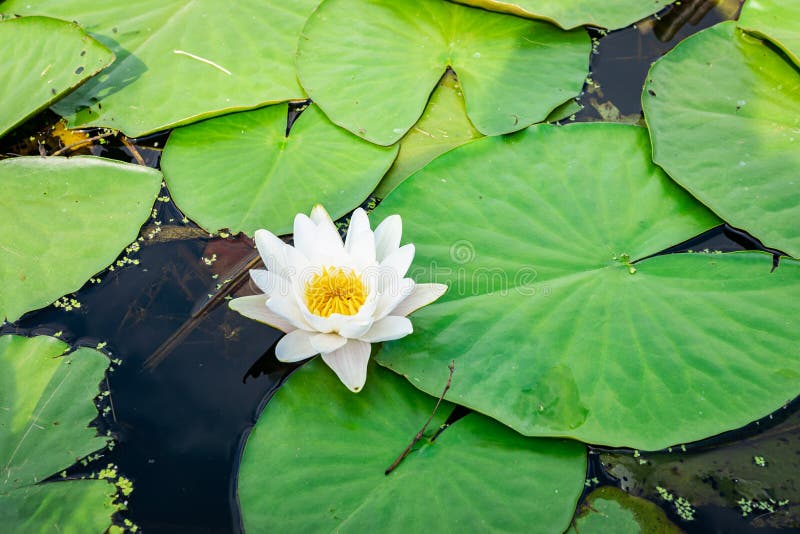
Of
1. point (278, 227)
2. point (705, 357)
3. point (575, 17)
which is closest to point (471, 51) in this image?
point (575, 17)

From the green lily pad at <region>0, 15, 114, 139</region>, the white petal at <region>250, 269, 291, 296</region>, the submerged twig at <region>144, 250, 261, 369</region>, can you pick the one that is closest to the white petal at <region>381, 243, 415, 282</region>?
the white petal at <region>250, 269, 291, 296</region>

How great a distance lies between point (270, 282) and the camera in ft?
6.80

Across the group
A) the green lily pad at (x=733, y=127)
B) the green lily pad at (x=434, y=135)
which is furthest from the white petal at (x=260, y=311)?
the green lily pad at (x=733, y=127)

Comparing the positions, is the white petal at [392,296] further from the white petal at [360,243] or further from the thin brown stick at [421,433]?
the thin brown stick at [421,433]

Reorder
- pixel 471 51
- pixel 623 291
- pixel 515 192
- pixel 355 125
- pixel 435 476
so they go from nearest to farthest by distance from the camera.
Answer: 1. pixel 435 476
2. pixel 623 291
3. pixel 515 192
4. pixel 355 125
5. pixel 471 51

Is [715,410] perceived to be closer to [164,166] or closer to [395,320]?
[395,320]

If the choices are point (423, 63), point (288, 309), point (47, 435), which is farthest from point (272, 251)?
point (423, 63)

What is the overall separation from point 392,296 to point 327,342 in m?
0.28

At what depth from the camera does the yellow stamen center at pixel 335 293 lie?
2061 millimetres

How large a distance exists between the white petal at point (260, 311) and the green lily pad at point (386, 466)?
23cm

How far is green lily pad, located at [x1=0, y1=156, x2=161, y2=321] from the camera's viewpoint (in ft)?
8.03

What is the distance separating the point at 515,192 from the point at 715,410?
43.4 inches

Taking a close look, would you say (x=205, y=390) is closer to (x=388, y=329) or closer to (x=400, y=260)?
(x=388, y=329)

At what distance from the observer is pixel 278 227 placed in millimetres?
2537
